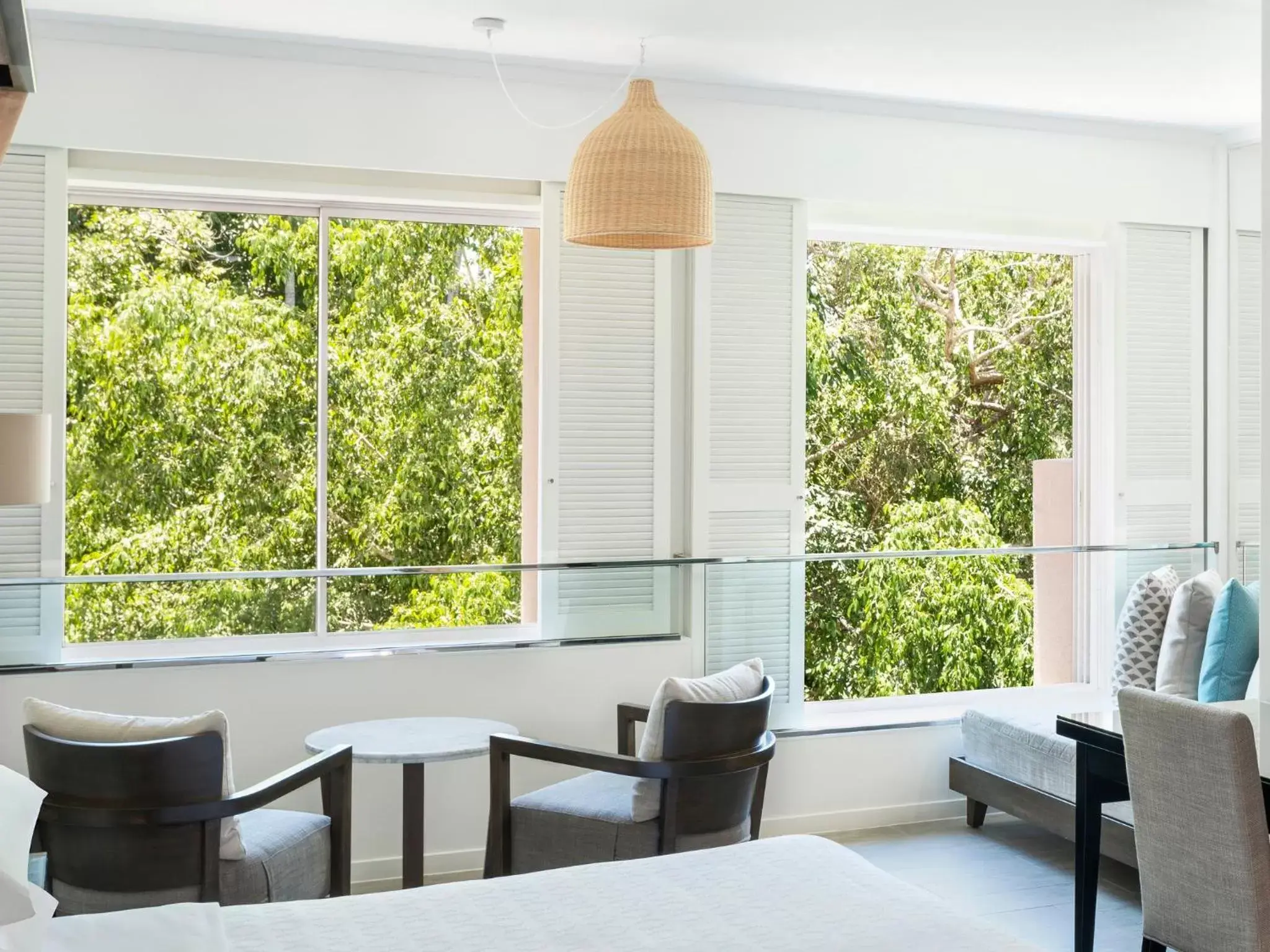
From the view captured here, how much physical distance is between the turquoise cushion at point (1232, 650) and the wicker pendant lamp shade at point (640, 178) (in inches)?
82.9

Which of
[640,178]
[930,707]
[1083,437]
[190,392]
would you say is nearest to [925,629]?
[1083,437]

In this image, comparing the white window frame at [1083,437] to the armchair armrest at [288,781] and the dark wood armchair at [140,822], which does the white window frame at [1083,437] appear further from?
the dark wood armchair at [140,822]

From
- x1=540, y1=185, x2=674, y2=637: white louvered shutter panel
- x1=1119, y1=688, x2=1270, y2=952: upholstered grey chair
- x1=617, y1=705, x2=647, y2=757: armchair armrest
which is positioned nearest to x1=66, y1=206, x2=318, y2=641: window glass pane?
x1=540, y1=185, x2=674, y2=637: white louvered shutter panel

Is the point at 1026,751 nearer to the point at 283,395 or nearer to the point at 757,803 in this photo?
the point at 757,803

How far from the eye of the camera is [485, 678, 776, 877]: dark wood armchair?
3.16m

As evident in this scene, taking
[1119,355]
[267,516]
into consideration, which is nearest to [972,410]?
[1119,355]

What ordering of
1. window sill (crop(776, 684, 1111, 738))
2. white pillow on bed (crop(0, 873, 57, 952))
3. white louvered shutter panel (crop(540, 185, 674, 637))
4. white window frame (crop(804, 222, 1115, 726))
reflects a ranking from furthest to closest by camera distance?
white window frame (crop(804, 222, 1115, 726)), window sill (crop(776, 684, 1111, 738)), white louvered shutter panel (crop(540, 185, 674, 637)), white pillow on bed (crop(0, 873, 57, 952))

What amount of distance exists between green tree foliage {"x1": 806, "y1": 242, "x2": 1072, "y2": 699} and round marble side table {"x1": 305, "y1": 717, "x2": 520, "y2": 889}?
13.4 feet

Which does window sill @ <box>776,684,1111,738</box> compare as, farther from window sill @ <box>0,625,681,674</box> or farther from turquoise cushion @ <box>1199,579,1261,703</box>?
window sill @ <box>0,625,681,674</box>

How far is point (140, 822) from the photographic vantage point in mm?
2693

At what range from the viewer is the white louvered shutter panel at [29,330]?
3.86m

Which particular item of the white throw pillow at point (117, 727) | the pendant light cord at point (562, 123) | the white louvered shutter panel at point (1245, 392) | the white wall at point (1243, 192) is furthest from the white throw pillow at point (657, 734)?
the white wall at point (1243, 192)

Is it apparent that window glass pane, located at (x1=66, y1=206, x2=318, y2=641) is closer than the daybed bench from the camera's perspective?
No

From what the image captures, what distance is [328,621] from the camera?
4.15m
